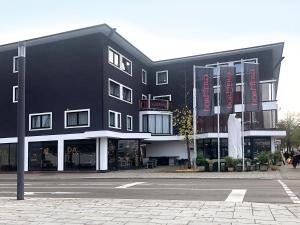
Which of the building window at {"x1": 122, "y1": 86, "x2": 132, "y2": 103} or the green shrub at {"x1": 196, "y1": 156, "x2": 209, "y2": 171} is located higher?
the building window at {"x1": 122, "y1": 86, "x2": 132, "y2": 103}

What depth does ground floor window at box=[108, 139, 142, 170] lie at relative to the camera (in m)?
38.1

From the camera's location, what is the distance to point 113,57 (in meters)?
40.4

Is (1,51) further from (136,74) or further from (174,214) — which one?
(174,214)

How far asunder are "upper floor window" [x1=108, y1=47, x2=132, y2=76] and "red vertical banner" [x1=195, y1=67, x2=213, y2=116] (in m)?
9.10


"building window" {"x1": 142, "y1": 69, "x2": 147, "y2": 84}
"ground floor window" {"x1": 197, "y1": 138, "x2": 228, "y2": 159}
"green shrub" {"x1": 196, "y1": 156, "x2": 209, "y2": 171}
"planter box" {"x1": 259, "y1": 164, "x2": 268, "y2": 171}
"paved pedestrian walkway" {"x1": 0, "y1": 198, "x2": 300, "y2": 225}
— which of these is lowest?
"planter box" {"x1": 259, "y1": 164, "x2": 268, "y2": 171}

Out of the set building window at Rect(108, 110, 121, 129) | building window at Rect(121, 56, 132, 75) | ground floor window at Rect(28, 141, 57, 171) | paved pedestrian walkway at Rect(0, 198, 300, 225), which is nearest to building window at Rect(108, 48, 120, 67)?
building window at Rect(121, 56, 132, 75)

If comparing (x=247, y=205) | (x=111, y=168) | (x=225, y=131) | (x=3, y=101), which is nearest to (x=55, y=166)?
(x=111, y=168)

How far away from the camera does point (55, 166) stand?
3875 cm

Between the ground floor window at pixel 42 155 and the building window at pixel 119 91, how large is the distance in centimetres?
664

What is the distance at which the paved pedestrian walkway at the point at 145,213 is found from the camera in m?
9.02

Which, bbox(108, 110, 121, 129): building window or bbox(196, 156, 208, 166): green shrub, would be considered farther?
bbox(108, 110, 121, 129): building window

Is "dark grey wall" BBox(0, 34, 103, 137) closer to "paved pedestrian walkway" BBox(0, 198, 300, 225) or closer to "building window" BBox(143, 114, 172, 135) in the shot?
"building window" BBox(143, 114, 172, 135)

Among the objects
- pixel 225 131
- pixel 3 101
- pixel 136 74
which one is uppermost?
pixel 136 74

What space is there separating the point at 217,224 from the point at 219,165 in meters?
24.1
